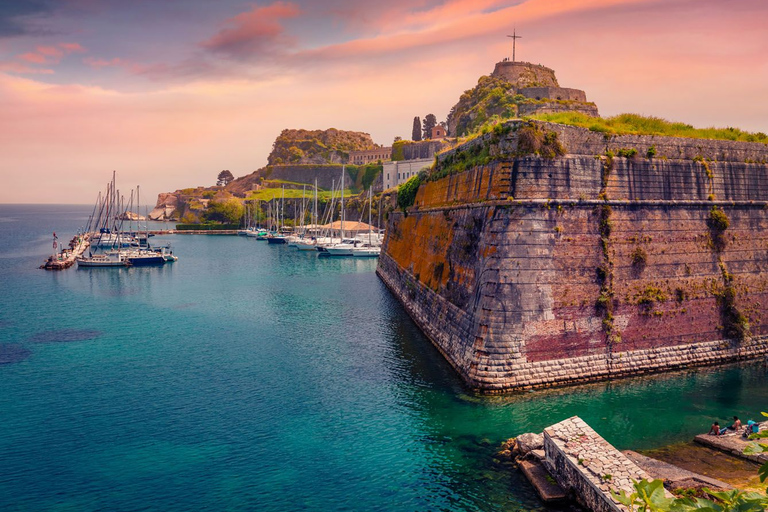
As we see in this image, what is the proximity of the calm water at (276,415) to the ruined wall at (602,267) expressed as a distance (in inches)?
56.9

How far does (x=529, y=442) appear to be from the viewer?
18109 mm

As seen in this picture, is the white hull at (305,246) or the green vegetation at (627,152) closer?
the green vegetation at (627,152)

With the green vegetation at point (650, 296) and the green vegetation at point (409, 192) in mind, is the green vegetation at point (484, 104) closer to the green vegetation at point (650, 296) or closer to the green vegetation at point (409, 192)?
the green vegetation at point (409, 192)

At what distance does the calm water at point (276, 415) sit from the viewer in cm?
1670

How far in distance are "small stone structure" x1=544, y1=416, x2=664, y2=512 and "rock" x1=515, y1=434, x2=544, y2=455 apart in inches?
27.3

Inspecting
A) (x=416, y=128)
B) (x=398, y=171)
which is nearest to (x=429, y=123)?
(x=416, y=128)

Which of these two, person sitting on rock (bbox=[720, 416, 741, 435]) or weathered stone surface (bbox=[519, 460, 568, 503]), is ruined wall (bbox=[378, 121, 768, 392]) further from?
weathered stone surface (bbox=[519, 460, 568, 503])

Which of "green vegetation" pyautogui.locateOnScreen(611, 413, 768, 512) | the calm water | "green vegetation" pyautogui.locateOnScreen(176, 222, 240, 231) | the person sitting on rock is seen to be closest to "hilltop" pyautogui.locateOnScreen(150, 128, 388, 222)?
"green vegetation" pyautogui.locateOnScreen(176, 222, 240, 231)

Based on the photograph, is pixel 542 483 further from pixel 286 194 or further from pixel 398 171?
pixel 286 194

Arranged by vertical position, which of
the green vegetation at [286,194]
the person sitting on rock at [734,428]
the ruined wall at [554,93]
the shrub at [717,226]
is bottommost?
the person sitting on rock at [734,428]

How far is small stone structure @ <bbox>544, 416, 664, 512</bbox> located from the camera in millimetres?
14555

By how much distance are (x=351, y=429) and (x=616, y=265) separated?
1501 cm

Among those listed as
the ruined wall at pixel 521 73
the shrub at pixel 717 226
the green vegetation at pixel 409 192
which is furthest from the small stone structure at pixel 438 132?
the shrub at pixel 717 226

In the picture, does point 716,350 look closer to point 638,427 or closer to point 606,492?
point 638,427
